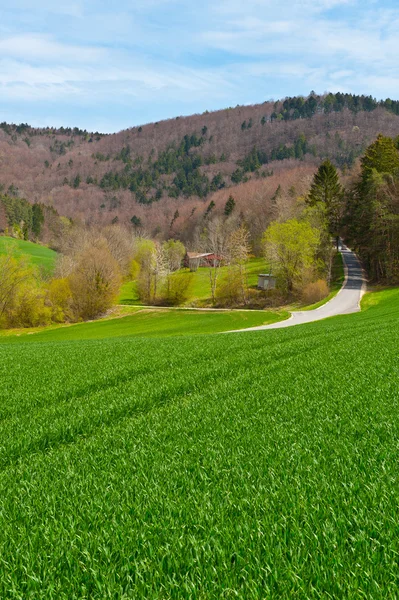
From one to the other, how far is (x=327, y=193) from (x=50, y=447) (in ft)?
264

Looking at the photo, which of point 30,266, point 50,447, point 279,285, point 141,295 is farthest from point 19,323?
point 50,447

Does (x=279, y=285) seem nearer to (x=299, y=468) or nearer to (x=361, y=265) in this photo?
(x=361, y=265)

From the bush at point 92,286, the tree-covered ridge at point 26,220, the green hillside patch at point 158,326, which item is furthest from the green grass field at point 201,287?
the tree-covered ridge at point 26,220

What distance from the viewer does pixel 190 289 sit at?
76375 mm

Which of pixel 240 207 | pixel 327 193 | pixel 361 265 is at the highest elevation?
pixel 240 207

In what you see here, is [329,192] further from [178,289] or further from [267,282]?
[178,289]

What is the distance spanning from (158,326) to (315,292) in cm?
2365

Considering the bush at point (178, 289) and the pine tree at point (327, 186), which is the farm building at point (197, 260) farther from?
the pine tree at point (327, 186)

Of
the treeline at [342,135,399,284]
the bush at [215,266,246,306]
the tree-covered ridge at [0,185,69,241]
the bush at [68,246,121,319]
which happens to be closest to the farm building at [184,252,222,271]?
the bush at [215,266,246,306]

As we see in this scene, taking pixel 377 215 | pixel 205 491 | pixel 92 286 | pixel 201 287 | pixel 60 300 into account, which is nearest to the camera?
pixel 205 491

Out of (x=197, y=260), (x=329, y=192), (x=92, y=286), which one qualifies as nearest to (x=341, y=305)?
(x=329, y=192)

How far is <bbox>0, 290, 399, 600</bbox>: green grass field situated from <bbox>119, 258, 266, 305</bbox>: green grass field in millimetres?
65491

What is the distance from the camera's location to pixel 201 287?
9088 cm

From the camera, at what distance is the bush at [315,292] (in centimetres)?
6097
